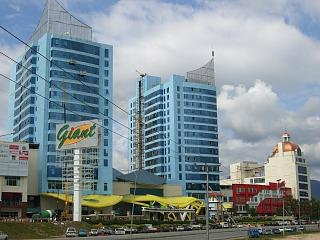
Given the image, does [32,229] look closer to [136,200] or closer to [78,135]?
[78,135]

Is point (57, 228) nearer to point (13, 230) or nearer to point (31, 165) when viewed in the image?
point (13, 230)

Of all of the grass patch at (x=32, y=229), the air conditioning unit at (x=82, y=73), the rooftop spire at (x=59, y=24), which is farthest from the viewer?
the rooftop spire at (x=59, y=24)

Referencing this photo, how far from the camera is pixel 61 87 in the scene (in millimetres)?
158875

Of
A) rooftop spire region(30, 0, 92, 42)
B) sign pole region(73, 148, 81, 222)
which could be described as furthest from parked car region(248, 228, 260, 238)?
rooftop spire region(30, 0, 92, 42)

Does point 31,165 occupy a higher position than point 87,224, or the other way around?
point 31,165

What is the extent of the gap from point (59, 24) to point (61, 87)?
23.7 m

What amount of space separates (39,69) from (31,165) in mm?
31421

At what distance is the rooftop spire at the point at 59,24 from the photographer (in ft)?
551

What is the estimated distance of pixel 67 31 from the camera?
168875 millimetres

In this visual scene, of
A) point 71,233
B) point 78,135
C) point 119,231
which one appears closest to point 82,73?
point 78,135

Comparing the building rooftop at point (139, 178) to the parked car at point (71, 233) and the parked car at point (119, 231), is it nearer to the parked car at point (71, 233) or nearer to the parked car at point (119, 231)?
the parked car at point (119, 231)

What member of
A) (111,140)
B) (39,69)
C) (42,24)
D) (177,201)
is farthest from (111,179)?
(42,24)

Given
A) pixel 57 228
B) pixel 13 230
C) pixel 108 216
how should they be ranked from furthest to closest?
pixel 108 216 → pixel 57 228 → pixel 13 230

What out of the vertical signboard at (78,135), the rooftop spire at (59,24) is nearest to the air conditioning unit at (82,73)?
the rooftop spire at (59,24)
